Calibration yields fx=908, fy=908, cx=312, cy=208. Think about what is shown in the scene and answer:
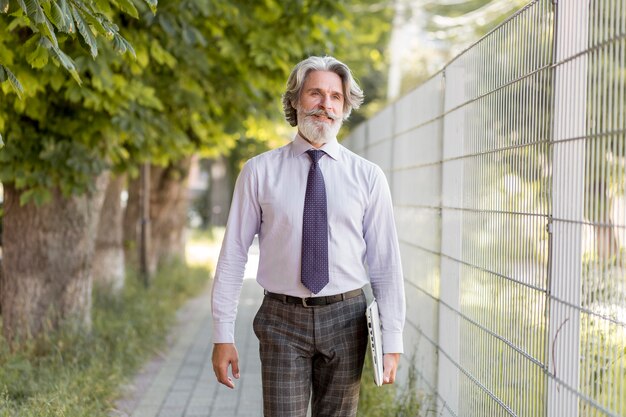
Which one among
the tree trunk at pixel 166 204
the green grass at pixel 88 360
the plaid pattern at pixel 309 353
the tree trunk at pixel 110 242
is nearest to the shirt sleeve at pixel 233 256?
the plaid pattern at pixel 309 353

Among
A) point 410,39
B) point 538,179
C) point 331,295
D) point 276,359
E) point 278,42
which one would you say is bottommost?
point 276,359

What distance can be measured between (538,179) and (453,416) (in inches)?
73.3

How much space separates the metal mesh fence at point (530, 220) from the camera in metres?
2.84

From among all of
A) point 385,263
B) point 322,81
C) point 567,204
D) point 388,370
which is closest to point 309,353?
point 388,370

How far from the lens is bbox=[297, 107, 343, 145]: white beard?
376 cm

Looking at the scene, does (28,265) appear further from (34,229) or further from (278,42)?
(278,42)

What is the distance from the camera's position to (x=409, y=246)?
6.71 metres

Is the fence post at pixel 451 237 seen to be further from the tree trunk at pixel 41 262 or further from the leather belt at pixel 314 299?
the tree trunk at pixel 41 262

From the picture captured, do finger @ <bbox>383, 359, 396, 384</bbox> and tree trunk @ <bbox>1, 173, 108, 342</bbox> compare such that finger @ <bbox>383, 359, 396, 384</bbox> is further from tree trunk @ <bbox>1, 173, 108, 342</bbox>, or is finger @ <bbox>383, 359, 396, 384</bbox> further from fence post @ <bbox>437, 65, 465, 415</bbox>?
tree trunk @ <bbox>1, 173, 108, 342</bbox>

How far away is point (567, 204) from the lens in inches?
125

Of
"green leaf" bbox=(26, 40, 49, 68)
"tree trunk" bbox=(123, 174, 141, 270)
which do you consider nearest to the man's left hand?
"green leaf" bbox=(26, 40, 49, 68)

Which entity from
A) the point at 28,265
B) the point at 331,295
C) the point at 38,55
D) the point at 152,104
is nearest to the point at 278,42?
the point at 152,104

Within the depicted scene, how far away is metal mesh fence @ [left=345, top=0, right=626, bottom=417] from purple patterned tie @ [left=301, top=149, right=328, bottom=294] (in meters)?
0.82

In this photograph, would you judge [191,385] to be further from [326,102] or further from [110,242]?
[110,242]
